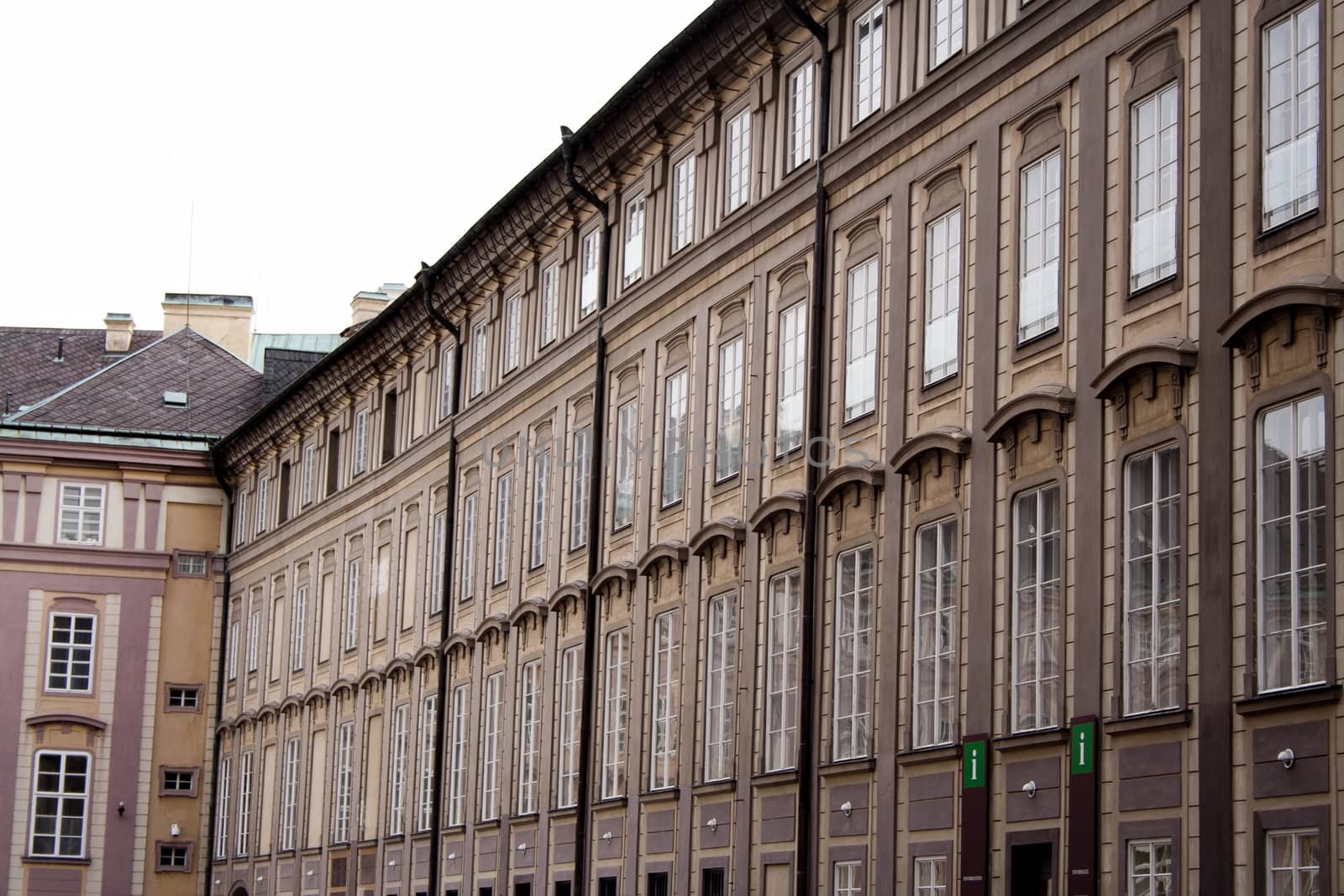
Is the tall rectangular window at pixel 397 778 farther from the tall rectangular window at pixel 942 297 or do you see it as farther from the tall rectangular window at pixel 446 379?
the tall rectangular window at pixel 942 297

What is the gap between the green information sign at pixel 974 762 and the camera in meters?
24.0

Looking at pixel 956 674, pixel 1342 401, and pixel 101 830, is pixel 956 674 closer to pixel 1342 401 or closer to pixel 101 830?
pixel 1342 401

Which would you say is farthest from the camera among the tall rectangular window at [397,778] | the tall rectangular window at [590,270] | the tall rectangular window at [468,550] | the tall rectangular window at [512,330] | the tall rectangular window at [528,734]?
the tall rectangular window at [397,778]

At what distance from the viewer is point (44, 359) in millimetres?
68125

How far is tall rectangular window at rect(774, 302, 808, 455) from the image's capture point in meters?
29.9

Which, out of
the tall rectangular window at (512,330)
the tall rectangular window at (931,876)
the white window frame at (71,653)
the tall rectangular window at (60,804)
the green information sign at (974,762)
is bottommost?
the tall rectangular window at (931,876)

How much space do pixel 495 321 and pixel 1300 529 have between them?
26.7 meters

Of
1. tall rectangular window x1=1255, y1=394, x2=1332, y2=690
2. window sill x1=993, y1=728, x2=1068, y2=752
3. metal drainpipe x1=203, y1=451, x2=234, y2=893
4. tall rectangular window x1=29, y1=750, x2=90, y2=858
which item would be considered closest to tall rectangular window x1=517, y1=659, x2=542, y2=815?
window sill x1=993, y1=728, x2=1068, y2=752

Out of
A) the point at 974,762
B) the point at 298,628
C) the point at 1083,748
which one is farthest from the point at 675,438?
the point at 298,628

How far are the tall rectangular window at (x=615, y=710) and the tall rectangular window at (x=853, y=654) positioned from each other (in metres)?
7.52

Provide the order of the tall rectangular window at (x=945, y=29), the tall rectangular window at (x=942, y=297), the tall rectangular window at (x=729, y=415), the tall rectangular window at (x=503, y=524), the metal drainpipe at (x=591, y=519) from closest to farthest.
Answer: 1. the tall rectangular window at (x=942, y=297)
2. the tall rectangular window at (x=945, y=29)
3. the tall rectangular window at (x=729, y=415)
4. the metal drainpipe at (x=591, y=519)
5. the tall rectangular window at (x=503, y=524)

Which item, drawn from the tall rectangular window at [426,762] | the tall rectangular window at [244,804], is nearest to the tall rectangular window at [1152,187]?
the tall rectangular window at [426,762]

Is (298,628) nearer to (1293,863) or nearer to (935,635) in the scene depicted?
(935,635)

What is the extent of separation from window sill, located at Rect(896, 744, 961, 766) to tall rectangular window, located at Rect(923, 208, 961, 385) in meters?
3.99
